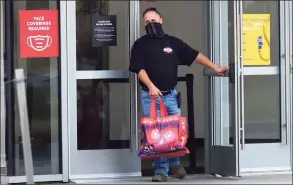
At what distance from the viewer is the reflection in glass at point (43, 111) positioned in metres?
7.28

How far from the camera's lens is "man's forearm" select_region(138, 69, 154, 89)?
686 cm

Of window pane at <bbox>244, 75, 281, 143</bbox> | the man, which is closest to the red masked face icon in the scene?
the man

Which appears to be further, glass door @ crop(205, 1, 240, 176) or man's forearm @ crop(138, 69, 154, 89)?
glass door @ crop(205, 1, 240, 176)

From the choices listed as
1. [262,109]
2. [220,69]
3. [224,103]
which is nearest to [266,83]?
[262,109]

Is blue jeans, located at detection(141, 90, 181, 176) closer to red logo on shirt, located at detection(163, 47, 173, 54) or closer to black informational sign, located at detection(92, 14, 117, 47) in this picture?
red logo on shirt, located at detection(163, 47, 173, 54)

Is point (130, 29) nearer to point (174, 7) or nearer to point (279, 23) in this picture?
point (279, 23)

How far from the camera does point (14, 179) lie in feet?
23.6

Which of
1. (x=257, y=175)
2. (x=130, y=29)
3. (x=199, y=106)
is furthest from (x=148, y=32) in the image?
(x=199, y=106)

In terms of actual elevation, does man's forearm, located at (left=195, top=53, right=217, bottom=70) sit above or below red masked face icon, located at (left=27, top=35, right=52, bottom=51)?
below

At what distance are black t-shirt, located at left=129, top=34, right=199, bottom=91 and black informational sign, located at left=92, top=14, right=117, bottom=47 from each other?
454 millimetres

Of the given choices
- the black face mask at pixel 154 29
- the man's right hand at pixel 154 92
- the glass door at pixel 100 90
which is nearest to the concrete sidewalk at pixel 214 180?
the glass door at pixel 100 90

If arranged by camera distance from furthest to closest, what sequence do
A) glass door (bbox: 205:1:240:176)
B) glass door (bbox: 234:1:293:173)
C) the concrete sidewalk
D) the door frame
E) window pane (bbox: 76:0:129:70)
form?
glass door (bbox: 234:1:293:173)
the door frame
window pane (bbox: 76:0:129:70)
glass door (bbox: 205:1:240:176)
the concrete sidewalk

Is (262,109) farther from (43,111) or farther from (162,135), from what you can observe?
A: (43,111)

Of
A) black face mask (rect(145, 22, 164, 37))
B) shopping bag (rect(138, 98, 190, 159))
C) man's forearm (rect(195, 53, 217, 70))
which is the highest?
black face mask (rect(145, 22, 164, 37))
